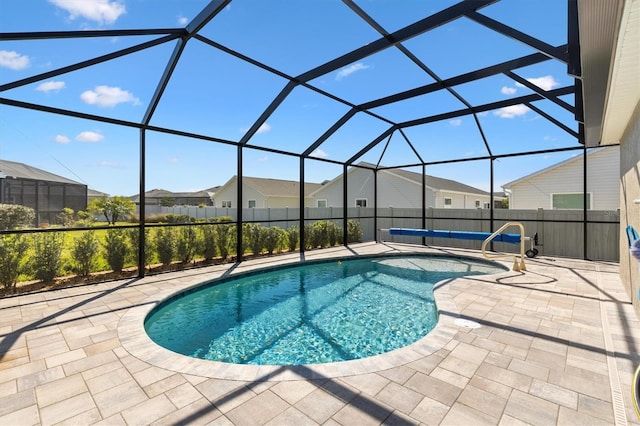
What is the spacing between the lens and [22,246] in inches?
207

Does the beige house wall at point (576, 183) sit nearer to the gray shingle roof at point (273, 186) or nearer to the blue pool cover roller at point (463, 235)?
the blue pool cover roller at point (463, 235)

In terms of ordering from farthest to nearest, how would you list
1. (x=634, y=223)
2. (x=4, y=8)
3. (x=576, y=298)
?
(x=576, y=298), (x=634, y=223), (x=4, y=8)

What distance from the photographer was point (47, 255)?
5.52 m

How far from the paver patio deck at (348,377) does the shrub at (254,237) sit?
4793 millimetres

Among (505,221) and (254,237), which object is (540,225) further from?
(254,237)

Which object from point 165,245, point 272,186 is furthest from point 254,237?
point 272,186

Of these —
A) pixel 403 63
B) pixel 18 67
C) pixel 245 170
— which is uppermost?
pixel 403 63

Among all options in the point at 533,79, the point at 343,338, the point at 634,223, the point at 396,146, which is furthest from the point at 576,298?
the point at 396,146

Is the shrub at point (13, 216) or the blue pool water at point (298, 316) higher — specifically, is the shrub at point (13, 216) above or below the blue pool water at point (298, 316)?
above

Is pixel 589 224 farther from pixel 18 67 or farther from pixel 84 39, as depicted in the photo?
pixel 18 67

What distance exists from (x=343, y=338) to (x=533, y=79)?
606 cm

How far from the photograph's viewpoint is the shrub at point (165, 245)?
713cm

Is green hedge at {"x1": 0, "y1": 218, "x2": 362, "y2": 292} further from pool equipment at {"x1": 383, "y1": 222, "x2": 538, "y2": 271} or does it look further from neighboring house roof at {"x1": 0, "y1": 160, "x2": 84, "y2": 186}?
neighboring house roof at {"x1": 0, "y1": 160, "x2": 84, "y2": 186}

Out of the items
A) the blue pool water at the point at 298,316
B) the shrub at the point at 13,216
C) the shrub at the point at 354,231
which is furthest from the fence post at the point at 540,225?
the shrub at the point at 13,216
